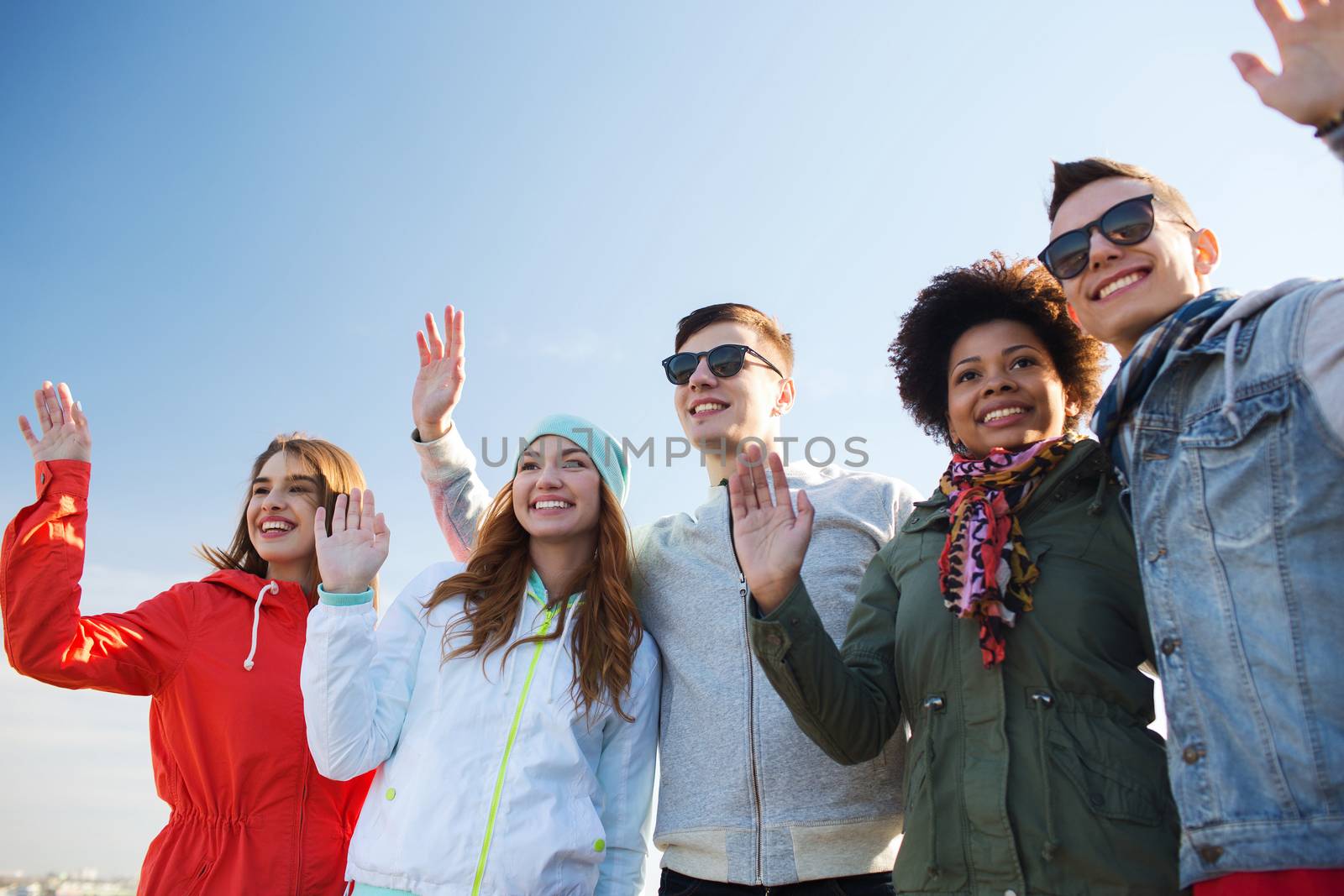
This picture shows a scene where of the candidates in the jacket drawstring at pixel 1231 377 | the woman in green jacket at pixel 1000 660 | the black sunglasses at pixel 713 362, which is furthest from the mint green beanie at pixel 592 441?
the jacket drawstring at pixel 1231 377

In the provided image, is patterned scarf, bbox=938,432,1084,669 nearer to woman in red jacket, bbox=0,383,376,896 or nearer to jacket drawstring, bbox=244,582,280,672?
woman in red jacket, bbox=0,383,376,896

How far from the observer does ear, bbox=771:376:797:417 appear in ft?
18.7

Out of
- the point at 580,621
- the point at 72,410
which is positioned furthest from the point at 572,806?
the point at 72,410

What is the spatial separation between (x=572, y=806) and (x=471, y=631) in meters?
0.97

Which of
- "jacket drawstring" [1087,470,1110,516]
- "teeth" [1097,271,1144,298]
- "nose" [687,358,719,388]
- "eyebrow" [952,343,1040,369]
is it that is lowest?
"jacket drawstring" [1087,470,1110,516]

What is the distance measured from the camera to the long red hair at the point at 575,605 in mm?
4230

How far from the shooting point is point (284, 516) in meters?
5.47

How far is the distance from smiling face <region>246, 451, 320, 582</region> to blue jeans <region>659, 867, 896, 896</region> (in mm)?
3038

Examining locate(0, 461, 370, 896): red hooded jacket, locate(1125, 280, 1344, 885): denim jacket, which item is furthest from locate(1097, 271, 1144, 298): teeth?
locate(0, 461, 370, 896): red hooded jacket

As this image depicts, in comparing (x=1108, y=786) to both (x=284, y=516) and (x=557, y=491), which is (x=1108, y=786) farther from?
(x=284, y=516)

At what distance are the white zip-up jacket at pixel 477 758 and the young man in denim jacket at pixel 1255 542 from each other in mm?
2365

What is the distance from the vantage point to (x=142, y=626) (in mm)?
4836

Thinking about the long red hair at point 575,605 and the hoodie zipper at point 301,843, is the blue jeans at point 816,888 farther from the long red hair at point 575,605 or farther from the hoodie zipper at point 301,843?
the hoodie zipper at point 301,843

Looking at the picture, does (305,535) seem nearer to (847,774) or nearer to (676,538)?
(676,538)
